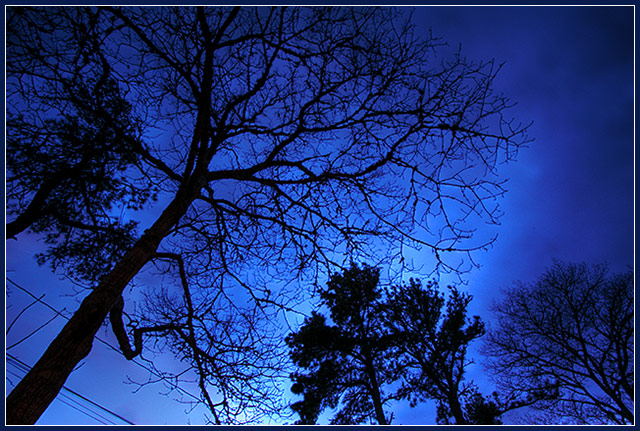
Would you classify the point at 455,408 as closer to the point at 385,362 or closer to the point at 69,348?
the point at 385,362

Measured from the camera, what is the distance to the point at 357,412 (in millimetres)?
10898

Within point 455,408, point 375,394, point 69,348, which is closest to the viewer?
point 69,348

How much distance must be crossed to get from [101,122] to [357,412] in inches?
503

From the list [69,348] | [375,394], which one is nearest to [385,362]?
[375,394]

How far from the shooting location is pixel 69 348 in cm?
218

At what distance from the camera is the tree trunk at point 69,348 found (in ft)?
6.14

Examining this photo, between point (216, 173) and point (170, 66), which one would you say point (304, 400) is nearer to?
point (216, 173)

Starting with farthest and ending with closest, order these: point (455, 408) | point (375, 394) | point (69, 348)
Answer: point (375, 394) < point (455, 408) < point (69, 348)

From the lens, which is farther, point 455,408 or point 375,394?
point 375,394

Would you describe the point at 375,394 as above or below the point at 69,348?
above

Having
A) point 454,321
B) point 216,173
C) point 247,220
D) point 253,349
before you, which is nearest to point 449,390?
point 454,321

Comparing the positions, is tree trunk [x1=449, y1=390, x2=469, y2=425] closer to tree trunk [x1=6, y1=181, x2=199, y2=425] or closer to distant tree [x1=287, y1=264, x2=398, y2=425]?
distant tree [x1=287, y1=264, x2=398, y2=425]

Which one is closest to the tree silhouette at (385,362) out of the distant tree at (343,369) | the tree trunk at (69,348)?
the distant tree at (343,369)

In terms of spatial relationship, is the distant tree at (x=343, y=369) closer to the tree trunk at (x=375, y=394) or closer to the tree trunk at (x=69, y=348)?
the tree trunk at (x=375, y=394)
